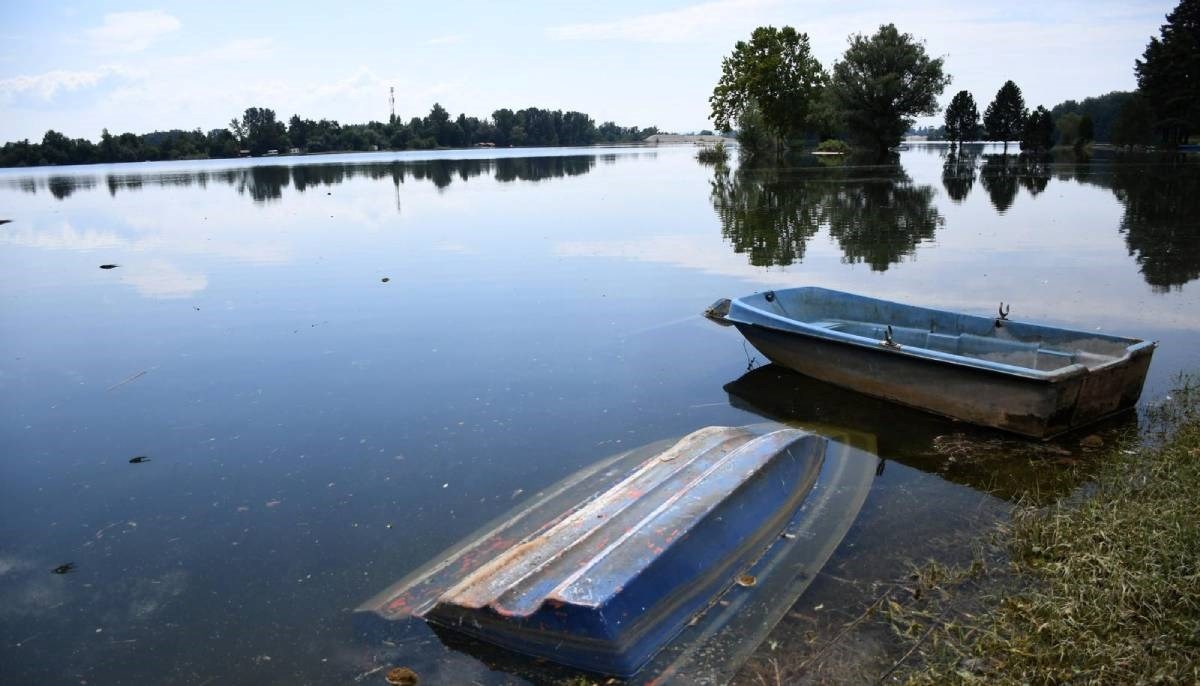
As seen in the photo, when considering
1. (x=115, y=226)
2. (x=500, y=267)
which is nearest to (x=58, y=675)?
(x=500, y=267)

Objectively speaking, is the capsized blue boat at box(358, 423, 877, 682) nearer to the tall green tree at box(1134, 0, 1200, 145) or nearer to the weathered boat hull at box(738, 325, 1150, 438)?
the weathered boat hull at box(738, 325, 1150, 438)

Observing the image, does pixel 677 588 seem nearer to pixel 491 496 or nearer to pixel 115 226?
pixel 491 496

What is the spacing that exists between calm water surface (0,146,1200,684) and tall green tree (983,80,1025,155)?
50.6m

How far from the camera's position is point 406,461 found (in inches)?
293

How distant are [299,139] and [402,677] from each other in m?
149

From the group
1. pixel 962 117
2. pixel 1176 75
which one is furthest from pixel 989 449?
pixel 962 117

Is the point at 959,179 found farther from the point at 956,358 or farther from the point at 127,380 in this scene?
the point at 127,380

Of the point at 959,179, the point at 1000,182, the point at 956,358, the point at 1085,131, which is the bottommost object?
the point at 956,358

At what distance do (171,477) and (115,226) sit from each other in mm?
24415

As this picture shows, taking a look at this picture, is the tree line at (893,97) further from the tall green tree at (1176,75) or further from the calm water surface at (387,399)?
the calm water surface at (387,399)

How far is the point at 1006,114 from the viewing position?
68188mm

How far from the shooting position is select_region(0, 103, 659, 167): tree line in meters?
118

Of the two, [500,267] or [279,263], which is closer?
[500,267]

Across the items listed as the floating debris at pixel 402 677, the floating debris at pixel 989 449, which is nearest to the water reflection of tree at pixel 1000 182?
the floating debris at pixel 989 449
